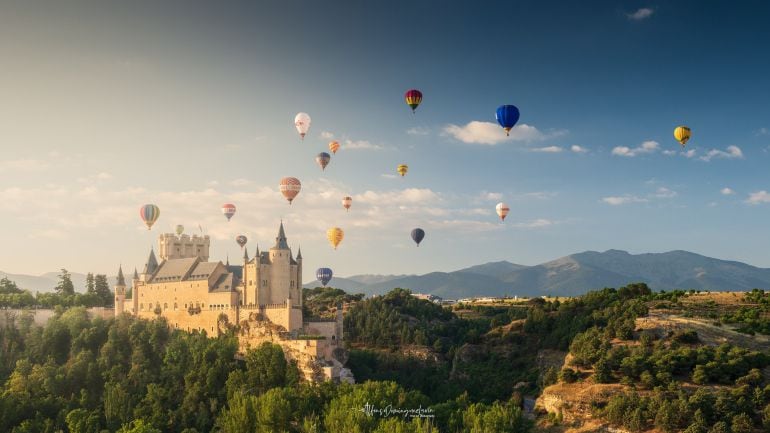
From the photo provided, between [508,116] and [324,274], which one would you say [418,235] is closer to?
[324,274]

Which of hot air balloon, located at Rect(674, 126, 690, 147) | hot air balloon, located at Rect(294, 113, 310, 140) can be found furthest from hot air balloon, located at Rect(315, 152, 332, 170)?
hot air balloon, located at Rect(674, 126, 690, 147)

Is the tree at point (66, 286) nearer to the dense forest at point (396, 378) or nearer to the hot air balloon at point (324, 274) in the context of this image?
the dense forest at point (396, 378)

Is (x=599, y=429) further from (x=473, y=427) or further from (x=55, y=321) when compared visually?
(x=55, y=321)

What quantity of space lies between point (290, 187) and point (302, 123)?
8.72 meters

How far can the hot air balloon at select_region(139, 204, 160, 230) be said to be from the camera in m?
101

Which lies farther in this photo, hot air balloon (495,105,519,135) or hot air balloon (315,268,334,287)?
hot air balloon (315,268,334,287)

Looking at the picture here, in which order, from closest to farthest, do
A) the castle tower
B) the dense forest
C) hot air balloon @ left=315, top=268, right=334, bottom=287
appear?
1. the dense forest
2. the castle tower
3. hot air balloon @ left=315, top=268, right=334, bottom=287

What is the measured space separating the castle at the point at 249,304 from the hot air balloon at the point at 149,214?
573cm

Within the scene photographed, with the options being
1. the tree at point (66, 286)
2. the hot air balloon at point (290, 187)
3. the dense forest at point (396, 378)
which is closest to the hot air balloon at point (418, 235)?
the dense forest at point (396, 378)

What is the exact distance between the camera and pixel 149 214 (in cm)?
10112

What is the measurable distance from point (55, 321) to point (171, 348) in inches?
751

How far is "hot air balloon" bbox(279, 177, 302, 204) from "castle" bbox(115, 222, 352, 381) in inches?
184

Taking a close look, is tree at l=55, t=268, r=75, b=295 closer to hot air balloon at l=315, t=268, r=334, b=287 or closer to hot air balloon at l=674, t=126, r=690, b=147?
hot air balloon at l=315, t=268, r=334, b=287

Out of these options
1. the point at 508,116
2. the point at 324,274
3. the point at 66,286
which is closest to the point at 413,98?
the point at 508,116
